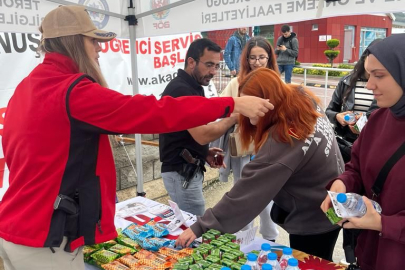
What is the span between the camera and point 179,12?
2.65 m

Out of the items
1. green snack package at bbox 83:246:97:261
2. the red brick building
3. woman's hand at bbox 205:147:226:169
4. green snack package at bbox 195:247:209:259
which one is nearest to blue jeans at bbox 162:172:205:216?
woman's hand at bbox 205:147:226:169

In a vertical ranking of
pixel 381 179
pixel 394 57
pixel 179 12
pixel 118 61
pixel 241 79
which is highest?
pixel 179 12

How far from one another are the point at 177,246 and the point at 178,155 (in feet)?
2.49

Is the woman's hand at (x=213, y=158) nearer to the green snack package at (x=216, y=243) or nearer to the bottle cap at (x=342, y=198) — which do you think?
the green snack package at (x=216, y=243)

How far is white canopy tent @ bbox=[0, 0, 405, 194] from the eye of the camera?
183cm

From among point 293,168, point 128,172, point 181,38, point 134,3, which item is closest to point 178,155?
point 293,168

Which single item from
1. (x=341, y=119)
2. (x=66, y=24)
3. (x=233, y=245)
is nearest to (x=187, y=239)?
(x=233, y=245)

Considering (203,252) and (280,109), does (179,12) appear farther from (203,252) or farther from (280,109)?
(203,252)

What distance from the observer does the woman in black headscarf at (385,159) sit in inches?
48.3

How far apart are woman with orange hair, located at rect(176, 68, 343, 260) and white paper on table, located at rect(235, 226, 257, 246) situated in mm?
72

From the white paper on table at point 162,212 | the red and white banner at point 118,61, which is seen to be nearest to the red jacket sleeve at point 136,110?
the white paper on table at point 162,212

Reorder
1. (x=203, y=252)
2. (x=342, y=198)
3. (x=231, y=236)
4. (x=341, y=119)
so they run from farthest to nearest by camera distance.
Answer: (x=341, y=119), (x=231, y=236), (x=203, y=252), (x=342, y=198)

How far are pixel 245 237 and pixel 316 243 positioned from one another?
388mm

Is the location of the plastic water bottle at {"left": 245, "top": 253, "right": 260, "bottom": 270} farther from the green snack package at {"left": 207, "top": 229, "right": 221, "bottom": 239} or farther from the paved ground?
the paved ground
